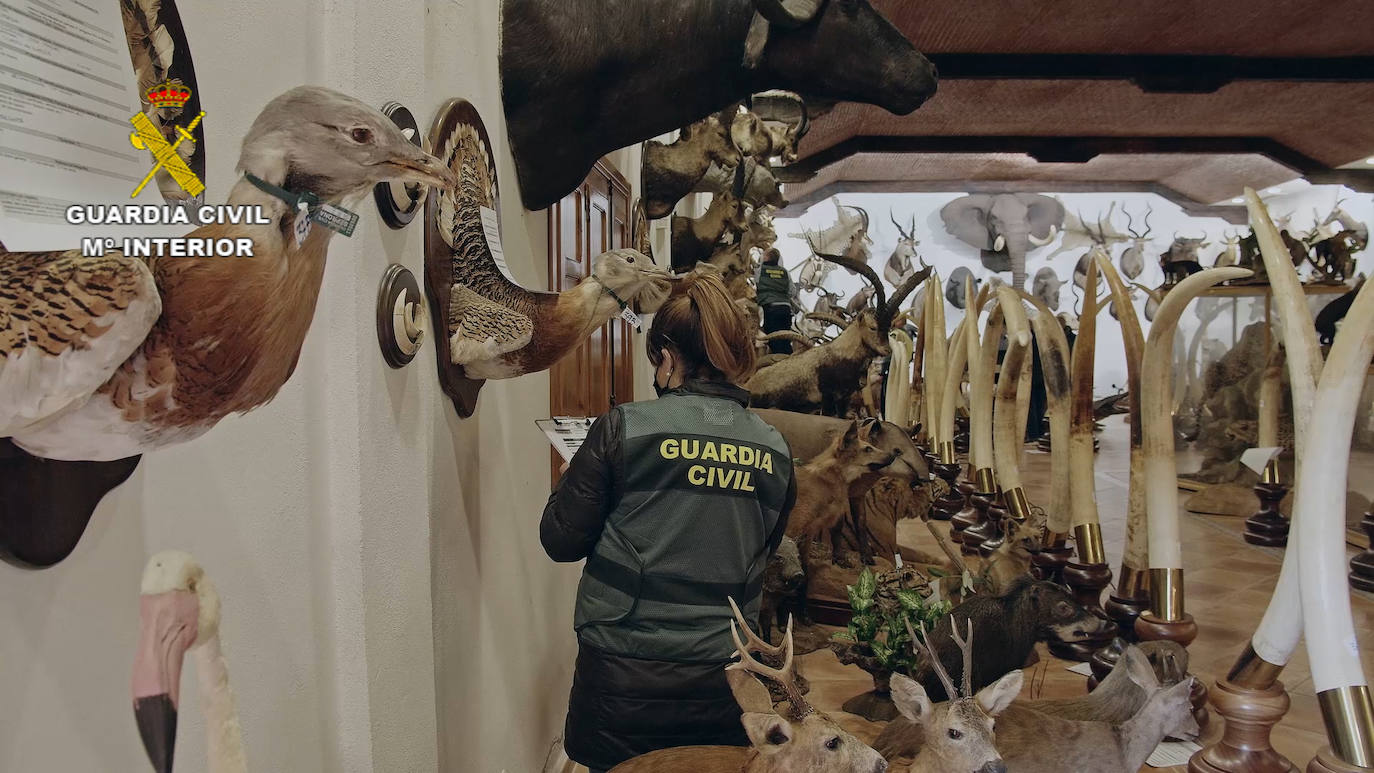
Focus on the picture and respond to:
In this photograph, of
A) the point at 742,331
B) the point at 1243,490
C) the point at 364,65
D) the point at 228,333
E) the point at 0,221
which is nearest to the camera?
the point at 0,221

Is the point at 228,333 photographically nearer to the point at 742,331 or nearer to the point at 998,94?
the point at 742,331

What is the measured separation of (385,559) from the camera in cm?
123

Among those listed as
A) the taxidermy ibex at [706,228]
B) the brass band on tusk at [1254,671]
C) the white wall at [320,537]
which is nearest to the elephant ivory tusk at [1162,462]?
the brass band on tusk at [1254,671]

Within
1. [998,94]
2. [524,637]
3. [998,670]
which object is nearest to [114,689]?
[524,637]

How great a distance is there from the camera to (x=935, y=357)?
5.84 m

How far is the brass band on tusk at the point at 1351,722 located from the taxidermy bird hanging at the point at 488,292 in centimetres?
131

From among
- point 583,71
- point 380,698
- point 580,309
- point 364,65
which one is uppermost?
point 583,71

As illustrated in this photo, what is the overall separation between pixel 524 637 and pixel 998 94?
3315 mm

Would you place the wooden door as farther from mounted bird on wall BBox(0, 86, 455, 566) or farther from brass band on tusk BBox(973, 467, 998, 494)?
brass band on tusk BBox(973, 467, 998, 494)

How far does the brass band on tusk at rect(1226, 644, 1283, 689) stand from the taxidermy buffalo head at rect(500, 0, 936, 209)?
144 cm

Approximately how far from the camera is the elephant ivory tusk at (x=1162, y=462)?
2041mm

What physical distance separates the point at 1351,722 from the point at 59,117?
1735mm

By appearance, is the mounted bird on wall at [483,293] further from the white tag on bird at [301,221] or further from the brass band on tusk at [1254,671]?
the brass band on tusk at [1254,671]

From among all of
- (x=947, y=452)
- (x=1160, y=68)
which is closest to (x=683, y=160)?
(x=1160, y=68)
